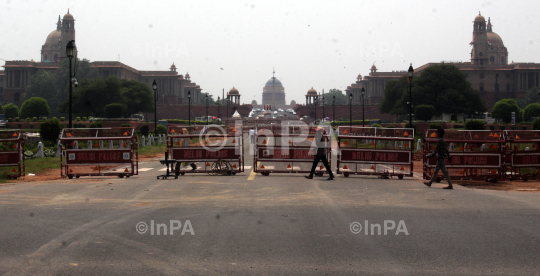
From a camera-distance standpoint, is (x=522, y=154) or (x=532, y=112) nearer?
(x=522, y=154)

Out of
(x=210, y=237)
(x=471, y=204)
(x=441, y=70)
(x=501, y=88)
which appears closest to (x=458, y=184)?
(x=471, y=204)

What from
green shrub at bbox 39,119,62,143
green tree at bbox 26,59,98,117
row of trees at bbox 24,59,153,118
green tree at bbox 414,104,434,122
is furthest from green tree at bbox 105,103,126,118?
green tree at bbox 414,104,434,122

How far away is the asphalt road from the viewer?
5.83 meters

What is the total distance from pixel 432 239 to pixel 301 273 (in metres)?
2.46

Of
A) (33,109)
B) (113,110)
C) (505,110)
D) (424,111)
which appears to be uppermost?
(33,109)

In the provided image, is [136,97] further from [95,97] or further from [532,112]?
[532,112]

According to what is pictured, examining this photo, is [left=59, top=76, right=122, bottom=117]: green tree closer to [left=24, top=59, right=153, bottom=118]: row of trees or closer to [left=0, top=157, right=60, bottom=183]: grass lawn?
[left=24, top=59, right=153, bottom=118]: row of trees

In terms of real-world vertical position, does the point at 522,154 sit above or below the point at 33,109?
below

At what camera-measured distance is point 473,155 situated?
14484 mm

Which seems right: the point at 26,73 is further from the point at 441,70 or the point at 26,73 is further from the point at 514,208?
the point at 514,208

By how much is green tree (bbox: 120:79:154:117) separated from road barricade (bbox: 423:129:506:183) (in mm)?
66317

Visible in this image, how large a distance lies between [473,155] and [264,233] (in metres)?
9.47

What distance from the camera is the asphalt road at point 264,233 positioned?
19.1 feet

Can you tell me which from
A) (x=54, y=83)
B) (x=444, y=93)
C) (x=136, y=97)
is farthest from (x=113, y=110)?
(x=444, y=93)
